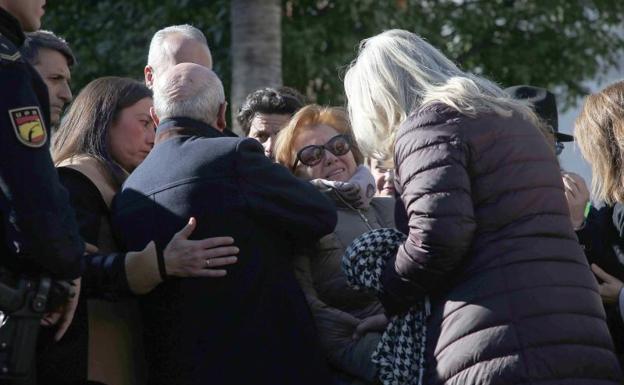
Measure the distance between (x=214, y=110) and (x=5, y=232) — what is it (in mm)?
966

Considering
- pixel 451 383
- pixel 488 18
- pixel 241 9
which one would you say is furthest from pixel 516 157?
pixel 488 18

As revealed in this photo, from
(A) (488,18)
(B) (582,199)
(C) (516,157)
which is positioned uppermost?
(C) (516,157)

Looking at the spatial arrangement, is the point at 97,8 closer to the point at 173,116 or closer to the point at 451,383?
the point at 173,116

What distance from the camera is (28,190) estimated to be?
3.37 m

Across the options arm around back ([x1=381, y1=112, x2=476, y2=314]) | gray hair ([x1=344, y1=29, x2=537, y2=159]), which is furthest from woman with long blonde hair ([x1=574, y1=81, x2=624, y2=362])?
arm around back ([x1=381, y1=112, x2=476, y2=314])

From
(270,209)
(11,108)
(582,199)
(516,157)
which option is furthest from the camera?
(582,199)

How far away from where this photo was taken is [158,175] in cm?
402

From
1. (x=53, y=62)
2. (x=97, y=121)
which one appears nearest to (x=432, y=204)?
(x=97, y=121)

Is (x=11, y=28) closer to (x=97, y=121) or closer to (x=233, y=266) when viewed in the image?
(x=97, y=121)

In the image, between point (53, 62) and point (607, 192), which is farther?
point (53, 62)

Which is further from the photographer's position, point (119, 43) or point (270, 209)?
point (119, 43)

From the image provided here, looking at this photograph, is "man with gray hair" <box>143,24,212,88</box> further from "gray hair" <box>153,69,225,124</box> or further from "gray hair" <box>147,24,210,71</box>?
"gray hair" <box>153,69,225,124</box>

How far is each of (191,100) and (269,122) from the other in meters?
1.63

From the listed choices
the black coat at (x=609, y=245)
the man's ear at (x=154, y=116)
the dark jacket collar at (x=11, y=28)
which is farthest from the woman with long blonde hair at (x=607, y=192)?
the dark jacket collar at (x=11, y=28)
